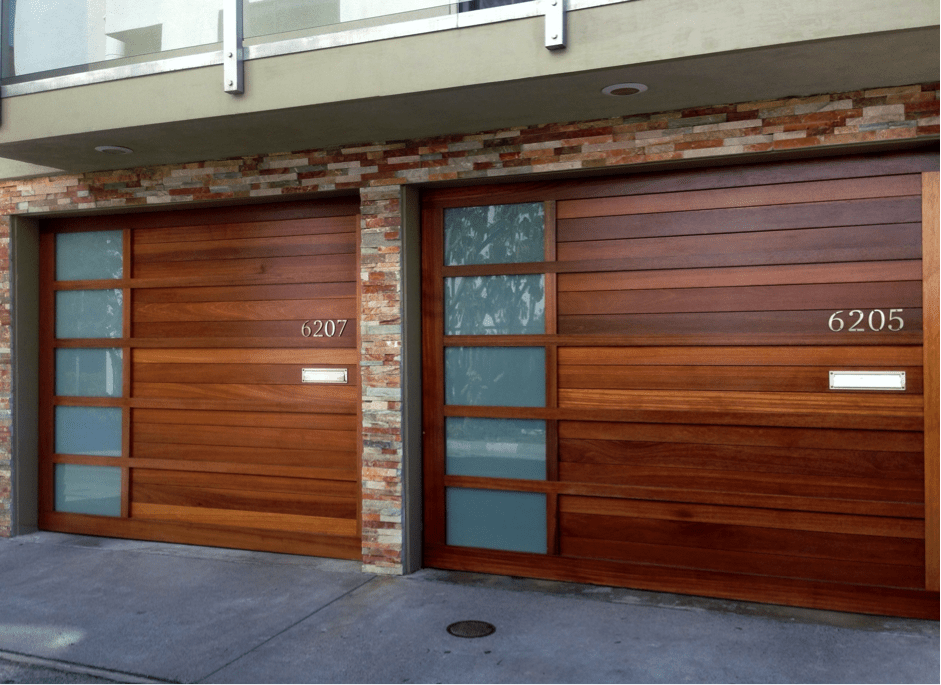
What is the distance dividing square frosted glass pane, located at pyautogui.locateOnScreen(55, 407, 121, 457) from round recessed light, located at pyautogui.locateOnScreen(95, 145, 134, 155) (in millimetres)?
2035

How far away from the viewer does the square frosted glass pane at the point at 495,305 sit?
17.2ft

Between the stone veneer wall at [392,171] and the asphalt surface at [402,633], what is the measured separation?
0.70 meters

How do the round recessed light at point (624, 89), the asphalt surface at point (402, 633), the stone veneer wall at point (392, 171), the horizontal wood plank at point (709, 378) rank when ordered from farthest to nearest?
the horizontal wood plank at point (709, 378)
the stone veneer wall at point (392, 171)
the round recessed light at point (624, 89)
the asphalt surface at point (402, 633)

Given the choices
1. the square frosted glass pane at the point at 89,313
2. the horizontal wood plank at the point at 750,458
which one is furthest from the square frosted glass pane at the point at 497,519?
the square frosted glass pane at the point at 89,313

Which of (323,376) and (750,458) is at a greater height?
(323,376)

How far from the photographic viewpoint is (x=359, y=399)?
570cm

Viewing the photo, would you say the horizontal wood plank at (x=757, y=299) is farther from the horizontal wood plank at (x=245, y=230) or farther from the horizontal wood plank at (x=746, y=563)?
the horizontal wood plank at (x=245, y=230)

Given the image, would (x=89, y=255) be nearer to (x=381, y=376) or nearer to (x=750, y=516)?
(x=381, y=376)

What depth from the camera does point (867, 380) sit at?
177 inches

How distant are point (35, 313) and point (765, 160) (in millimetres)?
5637

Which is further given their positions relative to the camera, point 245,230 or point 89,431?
point 89,431

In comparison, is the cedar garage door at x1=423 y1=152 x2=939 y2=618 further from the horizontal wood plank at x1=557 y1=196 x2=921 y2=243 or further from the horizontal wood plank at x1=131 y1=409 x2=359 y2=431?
the horizontal wood plank at x1=131 y1=409 x2=359 y2=431

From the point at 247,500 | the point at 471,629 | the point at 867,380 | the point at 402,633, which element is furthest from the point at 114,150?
the point at 867,380

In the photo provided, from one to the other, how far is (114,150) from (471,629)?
3.94m
